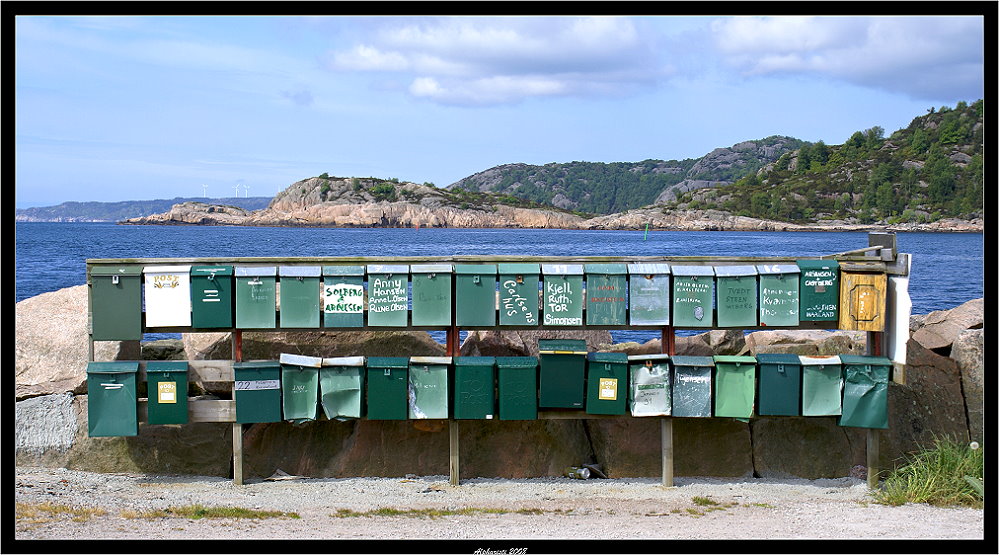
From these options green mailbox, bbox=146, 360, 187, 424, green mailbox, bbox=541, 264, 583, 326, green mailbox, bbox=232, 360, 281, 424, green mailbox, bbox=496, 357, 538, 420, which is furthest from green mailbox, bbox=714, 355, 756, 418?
green mailbox, bbox=146, 360, 187, 424

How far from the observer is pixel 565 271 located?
10188 millimetres

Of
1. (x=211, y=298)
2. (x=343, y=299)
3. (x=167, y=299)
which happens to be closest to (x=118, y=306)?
(x=167, y=299)

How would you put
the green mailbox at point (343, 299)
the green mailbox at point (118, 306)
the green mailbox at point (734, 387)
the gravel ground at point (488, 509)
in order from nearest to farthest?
the gravel ground at point (488, 509)
the green mailbox at point (118, 306)
the green mailbox at point (343, 299)
the green mailbox at point (734, 387)

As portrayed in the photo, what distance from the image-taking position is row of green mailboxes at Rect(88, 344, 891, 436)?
1017cm

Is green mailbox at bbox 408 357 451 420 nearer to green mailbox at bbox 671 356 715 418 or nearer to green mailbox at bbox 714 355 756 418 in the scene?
green mailbox at bbox 671 356 715 418

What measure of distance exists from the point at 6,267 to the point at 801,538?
25.4 feet

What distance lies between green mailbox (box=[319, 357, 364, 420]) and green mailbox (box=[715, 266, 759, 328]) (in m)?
4.06

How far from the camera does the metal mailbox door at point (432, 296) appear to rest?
10164 mm

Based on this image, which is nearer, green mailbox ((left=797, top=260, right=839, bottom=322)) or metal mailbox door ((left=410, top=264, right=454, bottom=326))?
metal mailbox door ((left=410, top=264, right=454, bottom=326))

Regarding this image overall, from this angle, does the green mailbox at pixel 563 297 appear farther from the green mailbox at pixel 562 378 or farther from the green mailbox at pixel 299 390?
the green mailbox at pixel 299 390

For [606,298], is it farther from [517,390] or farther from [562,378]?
[517,390]

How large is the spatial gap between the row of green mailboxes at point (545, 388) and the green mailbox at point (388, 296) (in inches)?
17.9

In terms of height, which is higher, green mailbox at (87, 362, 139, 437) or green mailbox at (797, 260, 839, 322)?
green mailbox at (797, 260, 839, 322)

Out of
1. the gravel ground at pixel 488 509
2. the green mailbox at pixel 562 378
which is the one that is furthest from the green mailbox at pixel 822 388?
the green mailbox at pixel 562 378
